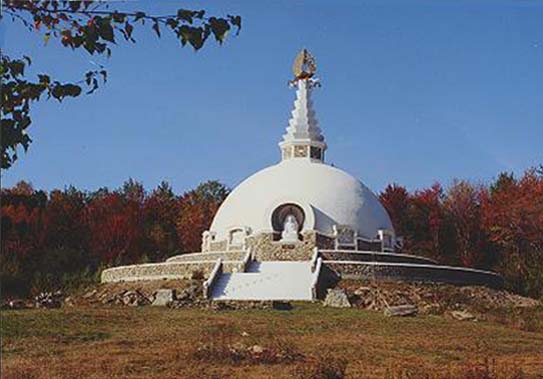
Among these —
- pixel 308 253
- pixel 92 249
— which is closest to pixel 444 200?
pixel 308 253

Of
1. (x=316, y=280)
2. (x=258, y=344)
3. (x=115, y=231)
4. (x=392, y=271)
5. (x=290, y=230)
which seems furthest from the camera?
(x=115, y=231)

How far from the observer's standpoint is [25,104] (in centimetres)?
560

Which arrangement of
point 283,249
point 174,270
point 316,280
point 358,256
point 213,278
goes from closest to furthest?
point 316,280
point 213,278
point 174,270
point 358,256
point 283,249

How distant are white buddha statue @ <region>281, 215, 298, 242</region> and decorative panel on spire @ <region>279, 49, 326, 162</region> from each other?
5060mm

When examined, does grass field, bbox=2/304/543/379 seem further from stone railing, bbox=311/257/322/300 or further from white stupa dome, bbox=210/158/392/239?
white stupa dome, bbox=210/158/392/239

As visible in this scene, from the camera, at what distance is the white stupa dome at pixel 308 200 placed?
3186cm

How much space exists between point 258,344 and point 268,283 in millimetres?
13737

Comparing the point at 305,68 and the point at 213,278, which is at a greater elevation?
the point at 305,68

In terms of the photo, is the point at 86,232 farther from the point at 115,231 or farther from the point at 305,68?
the point at 305,68

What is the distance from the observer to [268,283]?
25734mm

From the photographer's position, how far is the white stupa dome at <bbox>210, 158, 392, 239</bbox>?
1254 inches

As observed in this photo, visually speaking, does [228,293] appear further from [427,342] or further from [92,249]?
[92,249]

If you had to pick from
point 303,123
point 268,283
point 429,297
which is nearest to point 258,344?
point 429,297

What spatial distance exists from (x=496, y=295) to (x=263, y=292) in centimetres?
734
